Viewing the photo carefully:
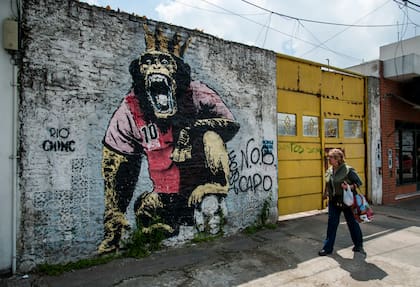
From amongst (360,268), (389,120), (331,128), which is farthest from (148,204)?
(389,120)

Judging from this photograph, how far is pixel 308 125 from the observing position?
25.2 ft

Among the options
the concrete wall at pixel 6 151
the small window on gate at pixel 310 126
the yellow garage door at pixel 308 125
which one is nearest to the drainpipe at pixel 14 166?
the concrete wall at pixel 6 151

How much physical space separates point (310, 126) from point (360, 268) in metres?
3.99

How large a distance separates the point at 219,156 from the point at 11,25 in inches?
149

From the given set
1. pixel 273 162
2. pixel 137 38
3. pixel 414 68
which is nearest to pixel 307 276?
pixel 273 162

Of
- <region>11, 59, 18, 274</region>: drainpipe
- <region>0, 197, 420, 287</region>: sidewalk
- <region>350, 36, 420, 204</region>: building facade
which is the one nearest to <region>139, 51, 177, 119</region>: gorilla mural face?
<region>11, 59, 18, 274</region>: drainpipe

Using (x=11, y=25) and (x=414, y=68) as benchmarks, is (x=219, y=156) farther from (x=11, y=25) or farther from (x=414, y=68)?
(x=414, y=68)

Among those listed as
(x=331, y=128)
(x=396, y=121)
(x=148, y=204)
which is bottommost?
(x=148, y=204)

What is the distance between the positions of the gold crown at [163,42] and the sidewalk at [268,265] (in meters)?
3.39

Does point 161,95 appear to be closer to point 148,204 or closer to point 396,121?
point 148,204

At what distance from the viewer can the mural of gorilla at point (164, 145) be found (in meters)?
→ 4.76

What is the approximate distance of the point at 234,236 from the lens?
595 centimetres

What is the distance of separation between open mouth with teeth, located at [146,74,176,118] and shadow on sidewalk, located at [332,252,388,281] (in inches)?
141

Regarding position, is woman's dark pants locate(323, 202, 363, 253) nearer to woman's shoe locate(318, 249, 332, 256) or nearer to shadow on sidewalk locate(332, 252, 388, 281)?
woman's shoe locate(318, 249, 332, 256)
